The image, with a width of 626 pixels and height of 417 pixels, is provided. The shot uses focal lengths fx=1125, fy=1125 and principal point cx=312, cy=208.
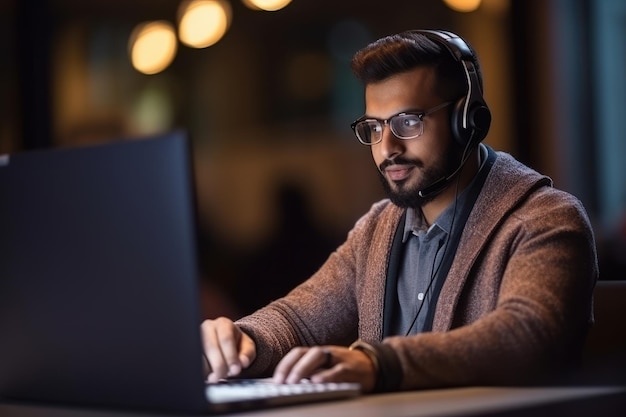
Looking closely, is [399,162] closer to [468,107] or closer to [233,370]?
[468,107]

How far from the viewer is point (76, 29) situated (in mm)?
4969

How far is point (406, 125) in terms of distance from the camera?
76.9 inches

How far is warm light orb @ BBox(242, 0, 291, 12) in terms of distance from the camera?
495cm

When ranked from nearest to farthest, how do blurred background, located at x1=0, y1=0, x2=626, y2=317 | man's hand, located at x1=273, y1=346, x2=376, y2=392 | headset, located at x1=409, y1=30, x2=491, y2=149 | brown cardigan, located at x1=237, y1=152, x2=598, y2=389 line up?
man's hand, located at x1=273, y1=346, x2=376, y2=392 < brown cardigan, located at x1=237, y1=152, x2=598, y2=389 < headset, located at x1=409, y1=30, x2=491, y2=149 < blurred background, located at x1=0, y1=0, x2=626, y2=317

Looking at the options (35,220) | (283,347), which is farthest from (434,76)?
(35,220)

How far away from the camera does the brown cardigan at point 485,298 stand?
1485mm

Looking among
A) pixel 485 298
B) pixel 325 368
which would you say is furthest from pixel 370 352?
pixel 485 298

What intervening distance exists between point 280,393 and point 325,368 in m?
0.13

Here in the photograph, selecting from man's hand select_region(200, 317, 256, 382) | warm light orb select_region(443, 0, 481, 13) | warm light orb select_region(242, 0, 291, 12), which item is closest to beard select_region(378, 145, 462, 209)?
man's hand select_region(200, 317, 256, 382)

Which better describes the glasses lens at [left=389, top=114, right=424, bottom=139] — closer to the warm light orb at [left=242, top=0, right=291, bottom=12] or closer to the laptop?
the laptop

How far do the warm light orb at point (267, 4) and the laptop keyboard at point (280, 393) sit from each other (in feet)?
12.1

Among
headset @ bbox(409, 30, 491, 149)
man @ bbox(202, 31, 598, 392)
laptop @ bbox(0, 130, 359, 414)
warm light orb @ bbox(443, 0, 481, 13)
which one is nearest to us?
laptop @ bbox(0, 130, 359, 414)

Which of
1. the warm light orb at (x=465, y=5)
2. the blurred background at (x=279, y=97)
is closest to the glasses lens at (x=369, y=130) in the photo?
the blurred background at (x=279, y=97)

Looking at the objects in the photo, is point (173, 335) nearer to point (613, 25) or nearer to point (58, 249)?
point (58, 249)
